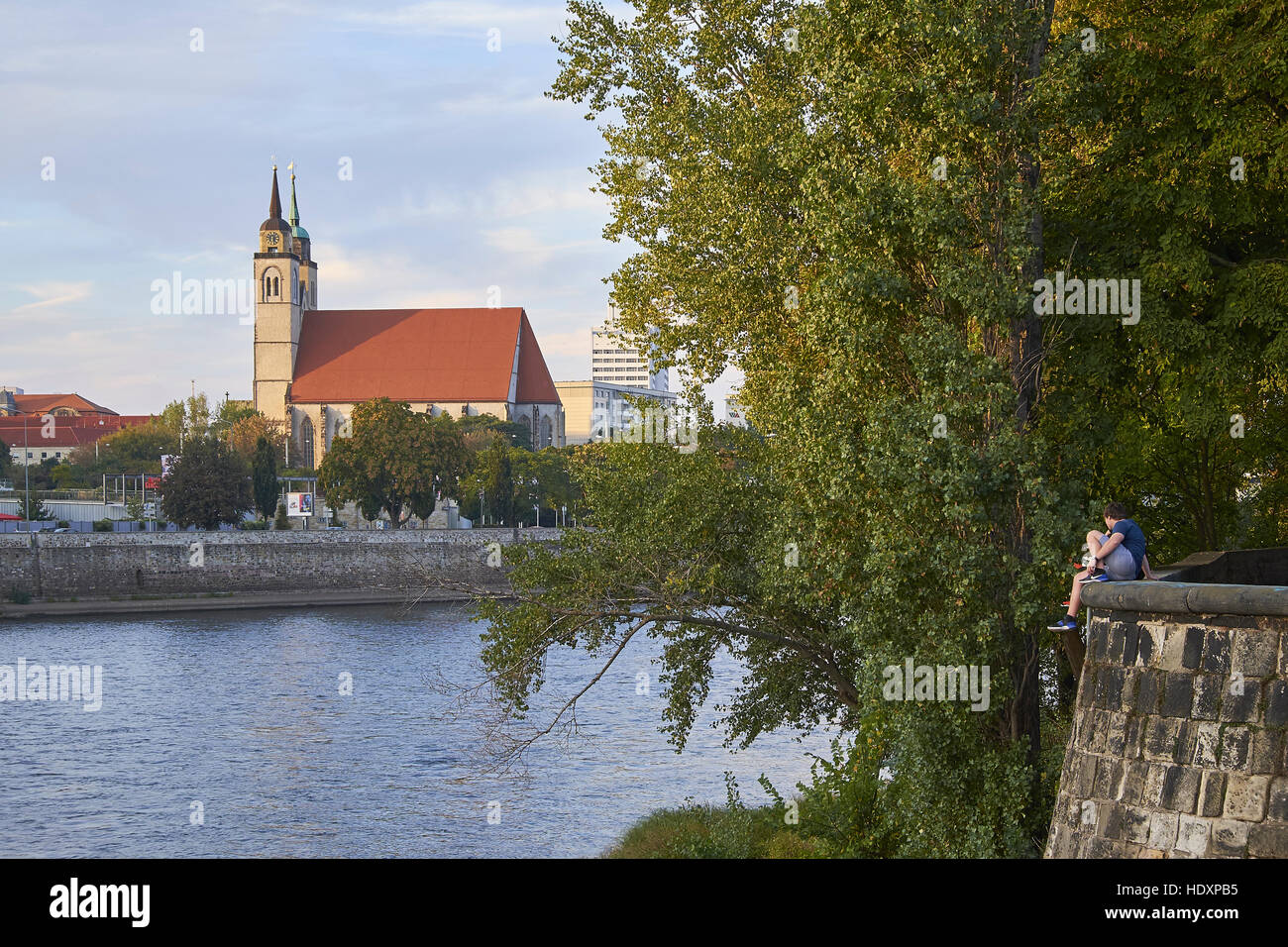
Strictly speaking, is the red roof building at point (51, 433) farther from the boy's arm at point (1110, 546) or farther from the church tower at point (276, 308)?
the boy's arm at point (1110, 546)

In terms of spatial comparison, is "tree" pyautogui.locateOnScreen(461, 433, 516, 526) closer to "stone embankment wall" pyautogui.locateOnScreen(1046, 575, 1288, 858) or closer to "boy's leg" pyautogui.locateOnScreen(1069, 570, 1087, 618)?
"boy's leg" pyautogui.locateOnScreen(1069, 570, 1087, 618)

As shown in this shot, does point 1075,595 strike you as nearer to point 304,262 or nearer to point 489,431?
point 489,431

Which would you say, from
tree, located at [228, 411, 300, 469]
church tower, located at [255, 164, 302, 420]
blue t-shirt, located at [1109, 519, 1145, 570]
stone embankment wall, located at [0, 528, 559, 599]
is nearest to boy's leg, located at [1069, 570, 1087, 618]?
blue t-shirt, located at [1109, 519, 1145, 570]

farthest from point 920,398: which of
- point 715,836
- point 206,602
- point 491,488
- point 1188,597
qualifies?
point 491,488

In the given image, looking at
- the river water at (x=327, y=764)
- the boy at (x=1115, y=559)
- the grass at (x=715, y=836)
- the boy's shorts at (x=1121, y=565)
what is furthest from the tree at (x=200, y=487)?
the boy's shorts at (x=1121, y=565)

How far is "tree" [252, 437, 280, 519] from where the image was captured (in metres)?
94.4

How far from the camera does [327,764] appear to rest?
34656 millimetres

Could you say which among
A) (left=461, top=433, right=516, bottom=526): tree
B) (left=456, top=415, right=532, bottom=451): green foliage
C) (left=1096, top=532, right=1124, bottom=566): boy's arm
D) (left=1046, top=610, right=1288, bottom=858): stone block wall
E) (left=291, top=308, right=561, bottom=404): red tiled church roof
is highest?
(left=291, top=308, right=561, bottom=404): red tiled church roof

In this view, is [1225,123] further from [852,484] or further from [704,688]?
[704,688]

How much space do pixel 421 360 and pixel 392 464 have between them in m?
53.2

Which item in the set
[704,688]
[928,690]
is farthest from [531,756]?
[928,690]

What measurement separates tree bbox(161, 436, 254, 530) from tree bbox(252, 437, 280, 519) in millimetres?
3170

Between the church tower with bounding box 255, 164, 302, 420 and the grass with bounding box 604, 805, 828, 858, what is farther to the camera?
the church tower with bounding box 255, 164, 302, 420
